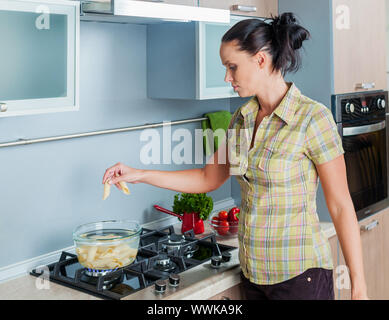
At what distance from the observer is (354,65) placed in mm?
2539

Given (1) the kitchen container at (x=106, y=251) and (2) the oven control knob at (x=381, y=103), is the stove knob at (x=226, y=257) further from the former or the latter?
(2) the oven control knob at (x=381, y=103)

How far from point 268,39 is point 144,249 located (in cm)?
90

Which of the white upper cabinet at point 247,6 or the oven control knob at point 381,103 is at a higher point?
the white upper cabinet at point 247,6

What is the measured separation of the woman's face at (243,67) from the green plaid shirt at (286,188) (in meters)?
0.11

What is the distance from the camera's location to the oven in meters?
2.49

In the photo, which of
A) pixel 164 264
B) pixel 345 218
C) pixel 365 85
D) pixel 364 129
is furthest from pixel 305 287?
pixel 365 85

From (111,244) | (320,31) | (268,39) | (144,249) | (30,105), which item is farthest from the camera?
(320,31)

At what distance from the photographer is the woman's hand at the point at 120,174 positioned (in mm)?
1867

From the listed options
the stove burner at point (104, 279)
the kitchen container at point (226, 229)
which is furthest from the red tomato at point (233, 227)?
the stove burner at point (104, 279)

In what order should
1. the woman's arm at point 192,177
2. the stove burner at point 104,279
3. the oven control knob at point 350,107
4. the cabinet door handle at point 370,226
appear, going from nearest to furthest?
the stove burner at point 104,279 → the woman's arm at point 192,177 → the oven control knob at point 350,107 → the cabinet door handle at point 370,226

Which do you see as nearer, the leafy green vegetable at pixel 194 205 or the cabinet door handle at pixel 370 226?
the leafy green vegetable at pixel 194 205

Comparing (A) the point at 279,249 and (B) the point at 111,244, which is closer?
(A) the point at 279,249
